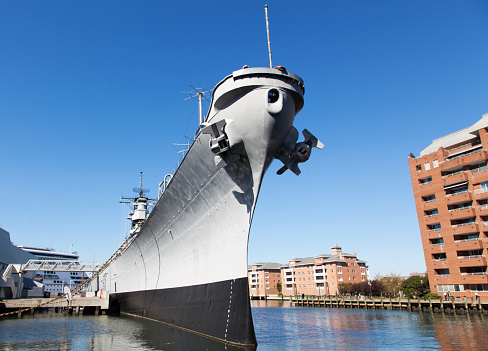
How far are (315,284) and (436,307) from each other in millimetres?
40487

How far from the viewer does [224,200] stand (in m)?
13.2

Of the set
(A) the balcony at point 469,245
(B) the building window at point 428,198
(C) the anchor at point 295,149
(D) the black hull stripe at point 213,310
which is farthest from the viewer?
(B) the building window at point 428,198

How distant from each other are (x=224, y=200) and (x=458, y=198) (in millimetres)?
30610

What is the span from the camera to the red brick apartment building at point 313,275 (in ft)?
225

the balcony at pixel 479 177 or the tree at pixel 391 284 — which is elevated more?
the balcony at pixel 479 177

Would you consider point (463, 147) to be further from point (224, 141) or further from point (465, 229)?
point (224, 141)

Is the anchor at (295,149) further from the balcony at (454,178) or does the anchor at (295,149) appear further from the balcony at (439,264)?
the balcony at (439,264)

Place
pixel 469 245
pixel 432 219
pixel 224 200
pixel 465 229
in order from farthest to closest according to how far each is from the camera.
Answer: pixel 432 219 → pixel 465 229 → pixel 469 245 → pixel 224 200

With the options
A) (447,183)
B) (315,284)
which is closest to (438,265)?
(447,183)

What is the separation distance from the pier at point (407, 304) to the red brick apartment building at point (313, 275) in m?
15.5

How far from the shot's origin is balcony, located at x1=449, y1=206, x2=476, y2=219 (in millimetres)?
32500

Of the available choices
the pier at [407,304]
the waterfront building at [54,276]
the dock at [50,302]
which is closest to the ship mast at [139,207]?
the dock at [50,302]

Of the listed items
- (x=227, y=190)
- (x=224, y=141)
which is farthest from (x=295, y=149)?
(x=227, y=190)

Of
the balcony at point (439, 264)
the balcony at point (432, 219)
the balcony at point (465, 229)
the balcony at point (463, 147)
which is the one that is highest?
the balcony at point (463, 147)
